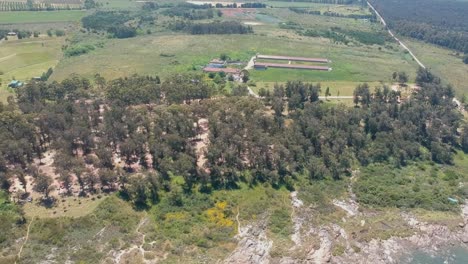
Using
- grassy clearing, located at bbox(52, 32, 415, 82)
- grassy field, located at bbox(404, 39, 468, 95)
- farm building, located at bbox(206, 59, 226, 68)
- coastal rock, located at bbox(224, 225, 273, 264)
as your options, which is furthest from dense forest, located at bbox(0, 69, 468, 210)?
grassy field, located at bbox(404, 39, 468, 95)

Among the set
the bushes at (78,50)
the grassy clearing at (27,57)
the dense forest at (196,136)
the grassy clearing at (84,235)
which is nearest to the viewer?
the grassy clearing at (84,235)

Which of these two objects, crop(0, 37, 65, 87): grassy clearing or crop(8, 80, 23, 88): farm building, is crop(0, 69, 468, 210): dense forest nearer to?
crop(8, 80, 23, 88): farm building

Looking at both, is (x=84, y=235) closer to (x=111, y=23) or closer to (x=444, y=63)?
(x=444, y=63)

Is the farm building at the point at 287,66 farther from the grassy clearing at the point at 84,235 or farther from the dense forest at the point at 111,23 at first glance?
the grassy clearing at the point at 84,235

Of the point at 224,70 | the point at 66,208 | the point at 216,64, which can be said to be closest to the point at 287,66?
the point at 224,70

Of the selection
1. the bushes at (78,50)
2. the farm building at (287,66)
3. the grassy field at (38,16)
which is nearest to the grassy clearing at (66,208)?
the farm building at (287,66)

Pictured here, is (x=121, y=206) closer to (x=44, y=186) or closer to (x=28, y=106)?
(x=44, y=186)
